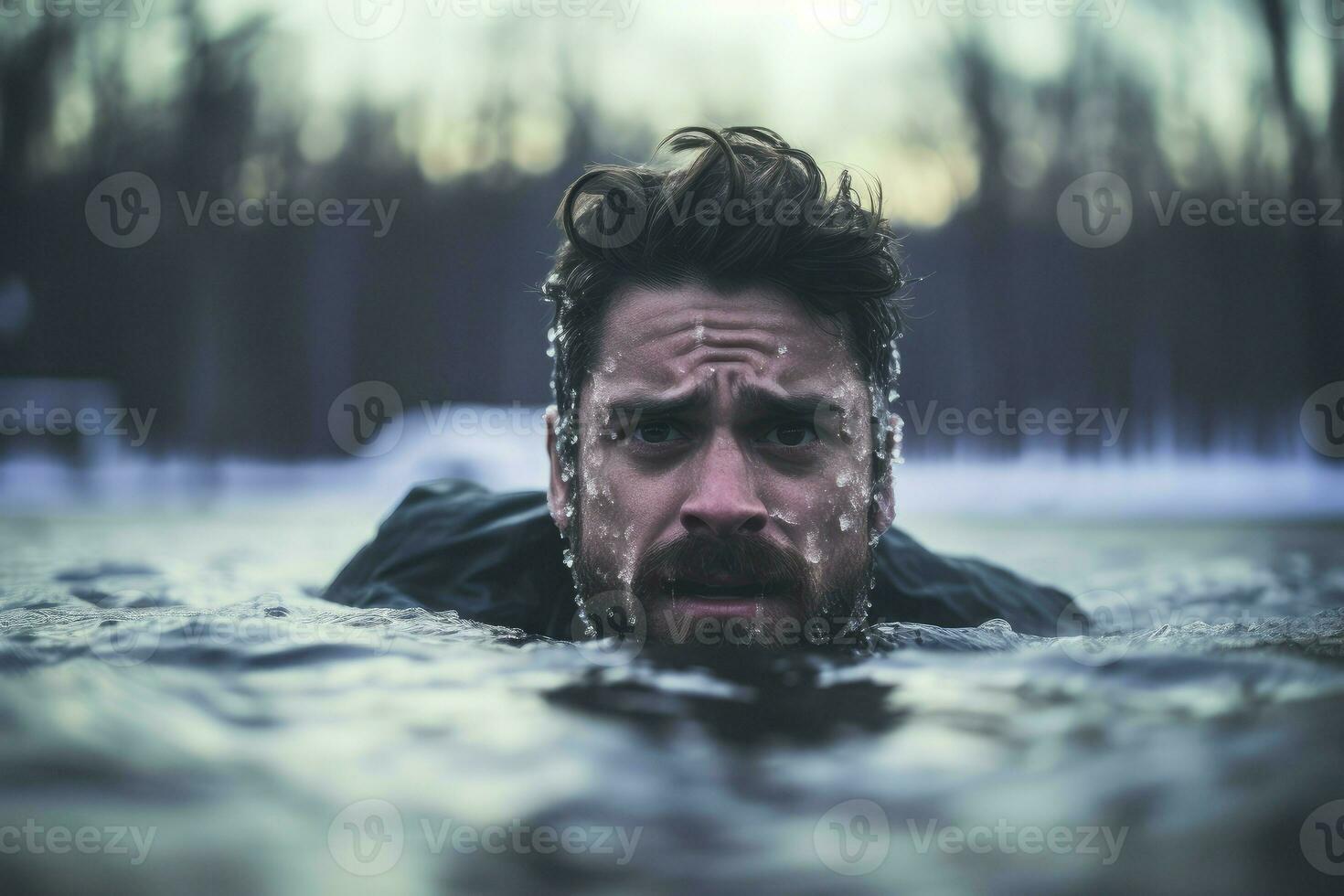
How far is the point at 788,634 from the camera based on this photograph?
6.64ft

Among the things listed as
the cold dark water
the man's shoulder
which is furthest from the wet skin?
the man's shoulder

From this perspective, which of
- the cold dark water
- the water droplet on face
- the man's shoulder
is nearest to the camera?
the cold dark water

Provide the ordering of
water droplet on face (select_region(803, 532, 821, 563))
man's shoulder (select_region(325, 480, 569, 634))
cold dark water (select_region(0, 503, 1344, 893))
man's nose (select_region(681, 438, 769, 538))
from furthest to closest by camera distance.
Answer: man's shoulder (select_region(325, 480, 569, 634)) < water droplet on face (select_region(803, 532, 821, 563)) < man's nose (select_region(681, 438, 769, 538)) < cold dark water (select_region(0, 503, 1344, 893))

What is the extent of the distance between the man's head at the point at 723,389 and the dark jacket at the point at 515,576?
317 millimetres

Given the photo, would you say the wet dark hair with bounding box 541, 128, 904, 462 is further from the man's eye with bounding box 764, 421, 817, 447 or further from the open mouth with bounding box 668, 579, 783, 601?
the open mouth with bounding box 668, 579, 783, 601

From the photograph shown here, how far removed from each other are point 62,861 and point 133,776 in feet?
0.54

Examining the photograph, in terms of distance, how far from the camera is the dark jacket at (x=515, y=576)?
2.73 m

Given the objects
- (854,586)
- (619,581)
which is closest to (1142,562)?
(854,586)

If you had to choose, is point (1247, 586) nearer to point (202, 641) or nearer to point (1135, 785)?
point (1135, 785)

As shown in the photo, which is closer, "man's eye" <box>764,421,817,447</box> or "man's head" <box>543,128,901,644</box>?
"man's head" <box>543,128,901,644</box>

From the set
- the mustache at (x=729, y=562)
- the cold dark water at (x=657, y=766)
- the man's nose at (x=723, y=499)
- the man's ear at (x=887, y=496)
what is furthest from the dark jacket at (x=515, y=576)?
the cold dark water at (x=657, y=766)

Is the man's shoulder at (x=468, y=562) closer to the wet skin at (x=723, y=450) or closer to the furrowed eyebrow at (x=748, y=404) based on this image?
the wet skin at (x=723, y=450)

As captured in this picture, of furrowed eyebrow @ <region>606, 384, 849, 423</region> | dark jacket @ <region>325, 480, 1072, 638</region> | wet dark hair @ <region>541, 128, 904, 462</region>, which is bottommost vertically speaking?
dark jacket @ <region>325, 480, 1072, 638</region>

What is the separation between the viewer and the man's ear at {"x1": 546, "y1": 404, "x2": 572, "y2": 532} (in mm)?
2523
